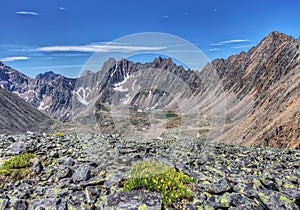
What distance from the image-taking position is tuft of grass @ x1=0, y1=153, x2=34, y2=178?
13060 mm

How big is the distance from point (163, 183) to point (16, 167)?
913cm

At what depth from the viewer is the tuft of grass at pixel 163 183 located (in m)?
9.93

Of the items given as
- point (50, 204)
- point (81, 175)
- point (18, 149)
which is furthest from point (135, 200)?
point (18, 149)

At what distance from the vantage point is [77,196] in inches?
410

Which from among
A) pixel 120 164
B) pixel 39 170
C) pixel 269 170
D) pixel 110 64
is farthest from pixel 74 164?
pixel 269 170

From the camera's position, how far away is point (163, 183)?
33.8ft

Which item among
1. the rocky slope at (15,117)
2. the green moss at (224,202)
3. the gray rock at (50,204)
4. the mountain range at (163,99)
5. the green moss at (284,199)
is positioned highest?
the mountain range at (163,99)

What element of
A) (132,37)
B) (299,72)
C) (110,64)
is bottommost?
(110,64)

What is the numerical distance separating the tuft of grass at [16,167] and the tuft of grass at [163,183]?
654 centimetres

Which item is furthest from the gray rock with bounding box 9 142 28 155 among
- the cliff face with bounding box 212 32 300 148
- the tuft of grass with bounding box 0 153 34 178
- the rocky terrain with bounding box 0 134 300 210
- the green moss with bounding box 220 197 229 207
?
the cliff face with bounding box 212 32 300 148

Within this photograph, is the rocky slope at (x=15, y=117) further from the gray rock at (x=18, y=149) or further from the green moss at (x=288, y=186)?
the green moss at (x=288, y=186)

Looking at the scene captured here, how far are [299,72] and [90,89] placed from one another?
13257 centimetres

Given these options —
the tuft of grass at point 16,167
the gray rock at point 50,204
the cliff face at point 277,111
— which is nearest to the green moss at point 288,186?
the cliff face at point 277,111

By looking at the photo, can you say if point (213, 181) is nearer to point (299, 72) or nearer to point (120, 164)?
point (120, 164)
